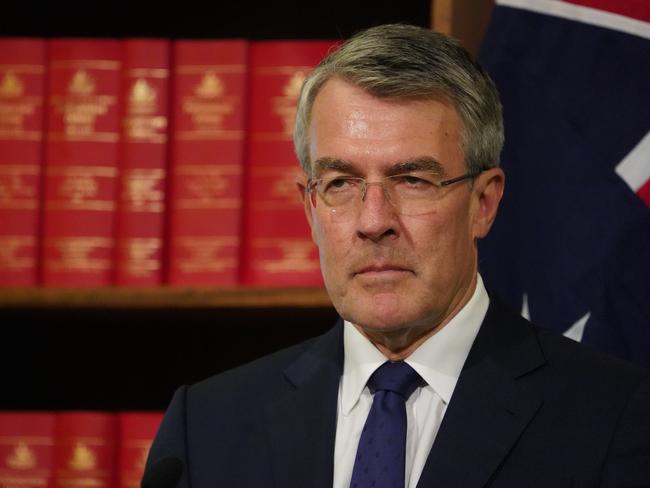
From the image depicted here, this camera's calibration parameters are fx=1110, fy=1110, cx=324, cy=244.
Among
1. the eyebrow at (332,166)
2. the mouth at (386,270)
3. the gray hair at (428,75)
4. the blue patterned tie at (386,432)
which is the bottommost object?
the blue patterned tie at (386,432)

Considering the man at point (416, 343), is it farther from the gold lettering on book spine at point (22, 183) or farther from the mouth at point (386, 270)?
the gold lettering on book spine at point (22, 183)

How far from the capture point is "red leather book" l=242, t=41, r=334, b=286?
5.51 feet

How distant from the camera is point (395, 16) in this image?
2.00 m

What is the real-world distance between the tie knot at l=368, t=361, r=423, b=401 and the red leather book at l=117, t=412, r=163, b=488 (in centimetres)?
49

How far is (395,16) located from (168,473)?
108 cm

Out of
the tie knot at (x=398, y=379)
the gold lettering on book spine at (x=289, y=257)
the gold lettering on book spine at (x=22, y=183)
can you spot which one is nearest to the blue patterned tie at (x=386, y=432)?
the tie knot at (x=398, y=379)

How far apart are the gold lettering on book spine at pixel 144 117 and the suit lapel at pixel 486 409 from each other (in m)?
0.60

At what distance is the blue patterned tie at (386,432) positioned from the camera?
4.24ft

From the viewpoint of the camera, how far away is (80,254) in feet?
5.56

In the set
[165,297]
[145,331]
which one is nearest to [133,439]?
[165,297]

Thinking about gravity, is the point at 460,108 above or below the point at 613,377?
above

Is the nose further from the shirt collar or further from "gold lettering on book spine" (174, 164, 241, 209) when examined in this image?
"gold lettering on book spine" (174, 164, 241, 209)

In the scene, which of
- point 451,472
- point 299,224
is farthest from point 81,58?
point 451,472

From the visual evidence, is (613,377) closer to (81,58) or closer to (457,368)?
(457,368)
